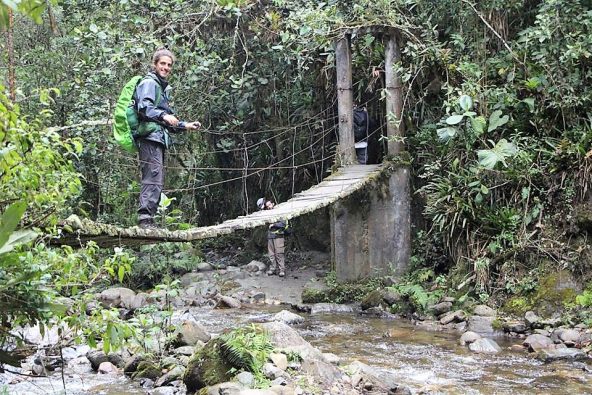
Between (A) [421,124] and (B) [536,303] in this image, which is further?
(A) [421,124]

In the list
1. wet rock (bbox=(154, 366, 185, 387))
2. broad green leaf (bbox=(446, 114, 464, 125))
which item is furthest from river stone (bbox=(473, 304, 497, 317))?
wet rock (bbox=(154, 366, 185, 387))

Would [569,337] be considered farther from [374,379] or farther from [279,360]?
[279,360]

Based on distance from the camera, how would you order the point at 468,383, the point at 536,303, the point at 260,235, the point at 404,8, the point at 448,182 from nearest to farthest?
the point at 468,383 → the point at 536,303 → the point at 448,182 → the point at 404,8 → the point at 260,235

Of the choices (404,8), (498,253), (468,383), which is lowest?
(468,383)

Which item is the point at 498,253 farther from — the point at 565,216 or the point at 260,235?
the point at 260,235

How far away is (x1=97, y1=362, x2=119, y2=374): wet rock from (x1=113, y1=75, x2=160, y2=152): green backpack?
55.0 inches

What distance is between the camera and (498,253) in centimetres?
620

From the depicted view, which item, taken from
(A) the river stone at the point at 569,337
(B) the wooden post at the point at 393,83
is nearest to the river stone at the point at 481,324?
(A) the river stone at the point at 569,337

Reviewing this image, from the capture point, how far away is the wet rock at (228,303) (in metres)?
7.12

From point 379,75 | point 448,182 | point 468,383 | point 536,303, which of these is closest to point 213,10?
point 379,75

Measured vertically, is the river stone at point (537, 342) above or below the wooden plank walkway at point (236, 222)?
below

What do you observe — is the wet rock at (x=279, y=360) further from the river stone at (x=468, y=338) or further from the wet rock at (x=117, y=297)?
the wet rock at (x=117, y=297)

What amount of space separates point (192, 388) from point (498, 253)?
11.0 ft

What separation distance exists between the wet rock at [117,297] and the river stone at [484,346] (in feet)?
11.0
